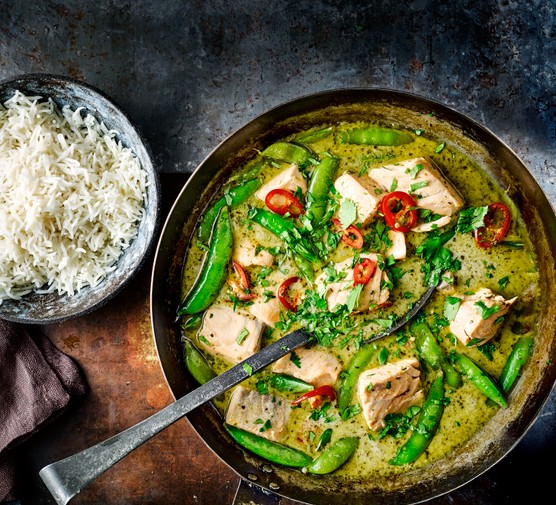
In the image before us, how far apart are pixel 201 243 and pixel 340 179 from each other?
91cm

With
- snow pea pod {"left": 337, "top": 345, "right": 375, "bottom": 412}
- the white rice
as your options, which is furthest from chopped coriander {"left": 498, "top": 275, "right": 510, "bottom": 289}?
the white rice

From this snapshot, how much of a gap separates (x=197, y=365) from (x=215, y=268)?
1.91 ft

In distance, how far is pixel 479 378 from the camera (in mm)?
3385

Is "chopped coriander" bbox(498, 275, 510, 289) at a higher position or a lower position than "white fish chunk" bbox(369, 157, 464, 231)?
lower

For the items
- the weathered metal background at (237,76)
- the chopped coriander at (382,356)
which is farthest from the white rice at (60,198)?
the chopped coriander at (382,356)

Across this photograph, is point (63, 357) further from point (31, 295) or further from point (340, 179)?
point (340, 179)

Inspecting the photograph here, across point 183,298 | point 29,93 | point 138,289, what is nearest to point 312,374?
point 183,298

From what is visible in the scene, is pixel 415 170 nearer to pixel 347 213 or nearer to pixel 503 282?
pixel 347 213

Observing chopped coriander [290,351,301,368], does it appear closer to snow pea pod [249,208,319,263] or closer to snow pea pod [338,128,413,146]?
snow pea pod [249,208,319,263]

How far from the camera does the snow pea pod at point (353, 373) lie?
3406 mm

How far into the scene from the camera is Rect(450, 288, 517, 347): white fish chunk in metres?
3.23

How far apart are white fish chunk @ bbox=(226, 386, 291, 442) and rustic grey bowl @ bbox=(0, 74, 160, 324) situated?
933mm

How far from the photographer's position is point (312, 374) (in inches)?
132

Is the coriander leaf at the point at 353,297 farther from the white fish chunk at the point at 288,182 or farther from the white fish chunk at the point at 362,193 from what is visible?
the white fish chunk at the point at 288,182
